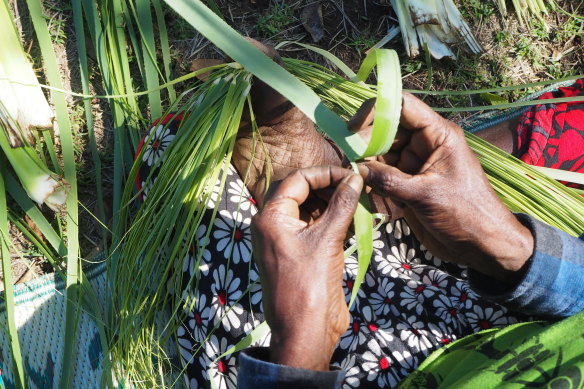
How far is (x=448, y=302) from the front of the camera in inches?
50.2

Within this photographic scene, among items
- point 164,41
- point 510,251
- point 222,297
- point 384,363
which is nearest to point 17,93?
point 164,41

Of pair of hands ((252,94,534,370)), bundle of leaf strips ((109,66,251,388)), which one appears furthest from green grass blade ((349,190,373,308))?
bundle of leaf strips ((109,66,251,388))

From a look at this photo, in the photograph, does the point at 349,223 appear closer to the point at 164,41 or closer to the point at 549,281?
the point at 549,281

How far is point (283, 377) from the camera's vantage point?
0.90 m

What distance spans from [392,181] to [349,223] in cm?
10

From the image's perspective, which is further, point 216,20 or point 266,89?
point 266,89

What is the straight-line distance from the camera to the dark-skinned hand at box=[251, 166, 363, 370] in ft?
3.01

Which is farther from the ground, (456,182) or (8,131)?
(8,131)

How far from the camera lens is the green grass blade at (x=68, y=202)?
1403mm

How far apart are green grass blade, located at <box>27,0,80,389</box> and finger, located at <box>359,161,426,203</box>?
2.45ft

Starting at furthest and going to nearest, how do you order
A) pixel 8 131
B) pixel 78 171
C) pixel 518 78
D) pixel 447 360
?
1. pixel 518 78
2. pixel 78 171
3. pixel 8 131
4. pixel 447 360

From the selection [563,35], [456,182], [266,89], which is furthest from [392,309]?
[563,35]

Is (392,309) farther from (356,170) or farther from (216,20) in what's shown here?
(216,20)

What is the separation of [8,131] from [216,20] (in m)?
0.68
